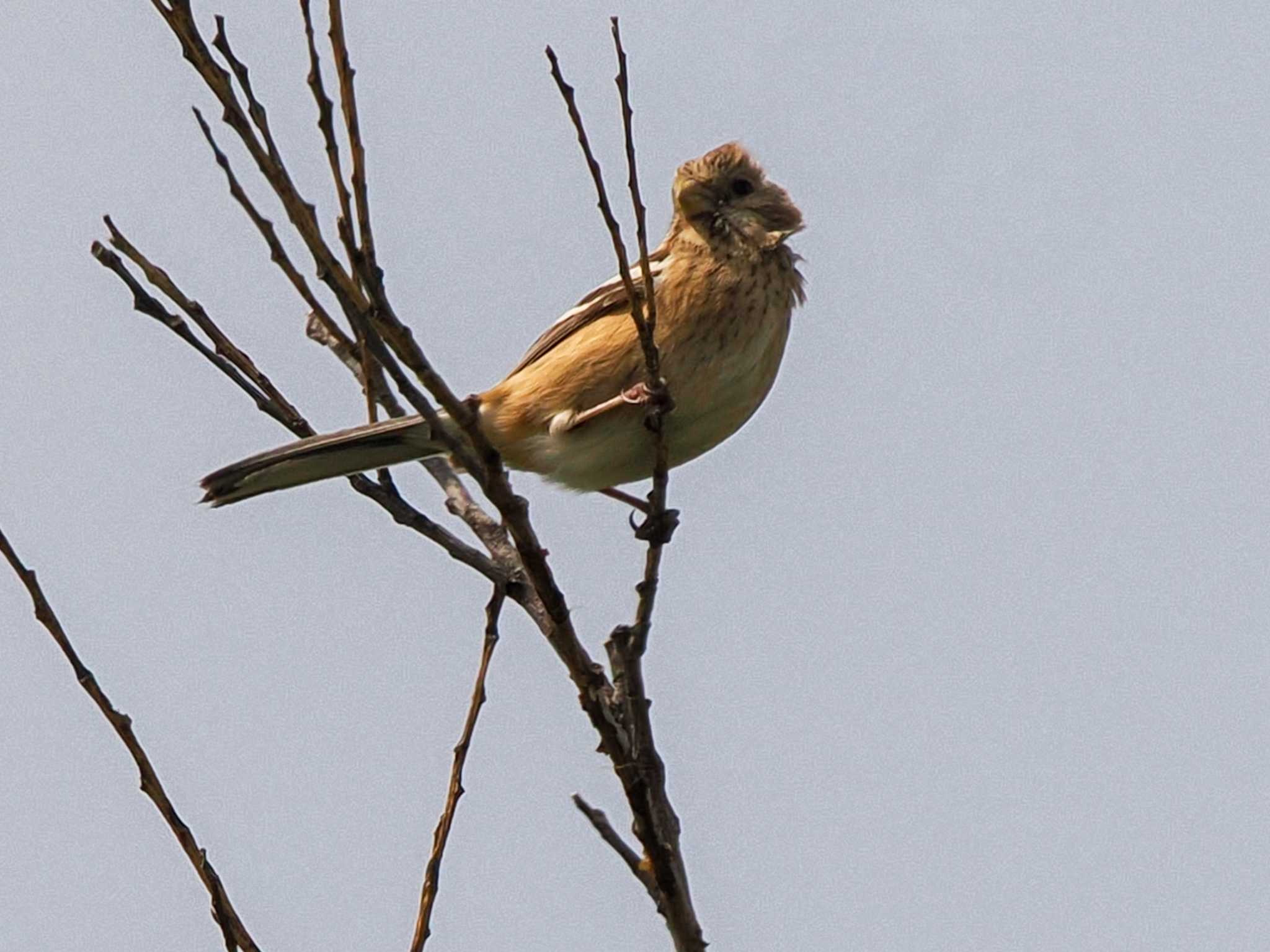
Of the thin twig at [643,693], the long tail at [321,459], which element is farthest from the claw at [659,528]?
the long tail at [321,459]

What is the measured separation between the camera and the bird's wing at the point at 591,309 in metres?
5.77

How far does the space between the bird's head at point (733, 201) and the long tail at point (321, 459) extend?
54.3 inches

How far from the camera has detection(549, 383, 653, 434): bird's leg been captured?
5.30 metres

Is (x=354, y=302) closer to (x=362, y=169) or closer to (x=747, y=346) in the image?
(x=362, y=169)

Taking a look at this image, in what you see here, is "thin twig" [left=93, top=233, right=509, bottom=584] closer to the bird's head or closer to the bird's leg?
the bird's leg

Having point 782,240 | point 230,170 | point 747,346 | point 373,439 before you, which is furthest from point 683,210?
point 230,170

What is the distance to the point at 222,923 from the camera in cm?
304

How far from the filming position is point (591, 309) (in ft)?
19.1

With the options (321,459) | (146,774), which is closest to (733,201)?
(321,459)

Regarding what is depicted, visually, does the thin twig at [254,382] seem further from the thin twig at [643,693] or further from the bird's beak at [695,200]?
the bird's beak at [695,200]

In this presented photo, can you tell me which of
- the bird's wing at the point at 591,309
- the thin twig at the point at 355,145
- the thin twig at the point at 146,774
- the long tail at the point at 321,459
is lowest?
the thin twig at the point at 146,774

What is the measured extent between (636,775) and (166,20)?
6.09ft

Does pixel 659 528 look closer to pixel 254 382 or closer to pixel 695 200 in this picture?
pixel 254 382

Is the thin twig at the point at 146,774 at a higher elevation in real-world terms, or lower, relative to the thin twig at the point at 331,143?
lower
